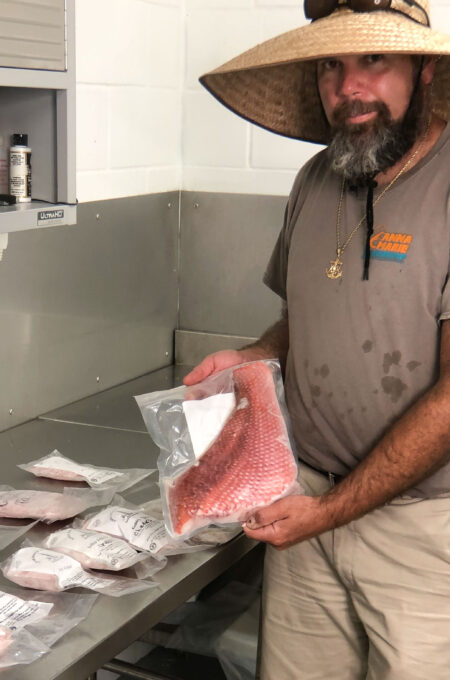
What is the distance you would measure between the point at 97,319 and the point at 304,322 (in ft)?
2.78

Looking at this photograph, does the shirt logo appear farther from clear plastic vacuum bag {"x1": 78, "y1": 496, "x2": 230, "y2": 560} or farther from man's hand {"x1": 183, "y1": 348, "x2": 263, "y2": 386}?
clear plastic vacuum bag {"x1": 78, "y1": 496, "x2": 230, "y2": 560}

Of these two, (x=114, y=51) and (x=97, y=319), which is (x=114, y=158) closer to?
(x=114, y=51)

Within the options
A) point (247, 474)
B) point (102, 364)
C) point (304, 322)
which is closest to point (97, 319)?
point (102, 364)

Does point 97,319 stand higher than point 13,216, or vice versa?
point 13,216

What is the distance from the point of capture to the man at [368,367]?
1465mm

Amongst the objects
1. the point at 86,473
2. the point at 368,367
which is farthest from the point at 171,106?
the point at 368,367

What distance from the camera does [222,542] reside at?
154cm

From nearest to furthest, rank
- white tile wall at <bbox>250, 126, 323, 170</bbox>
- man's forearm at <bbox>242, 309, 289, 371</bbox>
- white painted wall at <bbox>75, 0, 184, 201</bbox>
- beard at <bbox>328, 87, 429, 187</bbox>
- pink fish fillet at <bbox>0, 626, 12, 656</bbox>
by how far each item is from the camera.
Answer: pink fish fillet at <bbox>0, 626, 12, 656</bbox>
beard at <bbox>328, 87, 429, 187</bbox>
man's forearm at <bbox>242, 309, 289, 371</bbox>
white painted wall at <bbox>75, 0, 184, 201</bbox>
white tile wall at <bbox>250, 126, 323, 170</bbox>

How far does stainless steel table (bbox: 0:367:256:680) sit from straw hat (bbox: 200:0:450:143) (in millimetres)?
747

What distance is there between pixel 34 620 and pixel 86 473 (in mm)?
532

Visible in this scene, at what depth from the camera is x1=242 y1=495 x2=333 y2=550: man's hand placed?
1446mm

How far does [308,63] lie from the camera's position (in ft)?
5.78

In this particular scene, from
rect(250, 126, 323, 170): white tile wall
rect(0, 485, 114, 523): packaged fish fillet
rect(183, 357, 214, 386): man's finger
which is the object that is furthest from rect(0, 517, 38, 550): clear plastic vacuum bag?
rect(250, 126, 323, 170): white tile wall

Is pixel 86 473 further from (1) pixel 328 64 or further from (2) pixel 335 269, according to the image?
(1) pixel 328 64
